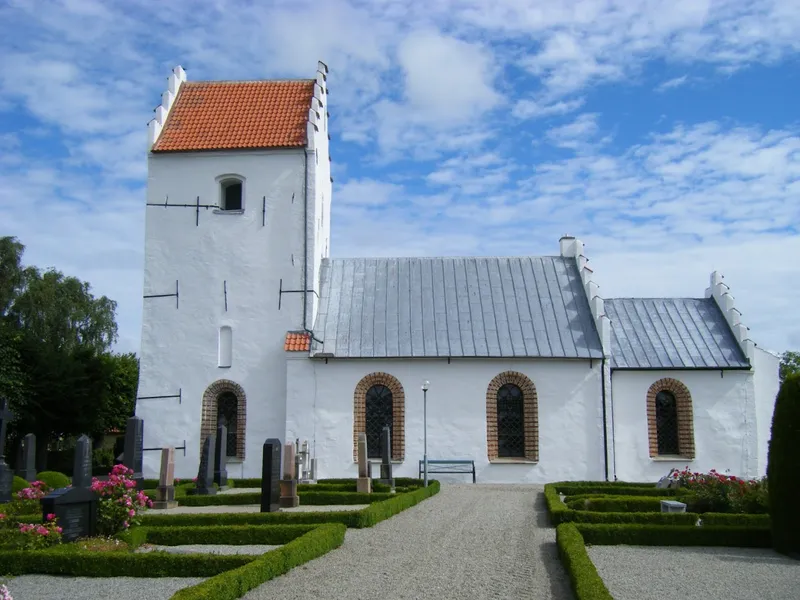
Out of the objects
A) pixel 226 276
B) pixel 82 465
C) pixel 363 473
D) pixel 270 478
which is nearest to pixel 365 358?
pixel 363 473

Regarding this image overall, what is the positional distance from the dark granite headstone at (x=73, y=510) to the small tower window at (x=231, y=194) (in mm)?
14395

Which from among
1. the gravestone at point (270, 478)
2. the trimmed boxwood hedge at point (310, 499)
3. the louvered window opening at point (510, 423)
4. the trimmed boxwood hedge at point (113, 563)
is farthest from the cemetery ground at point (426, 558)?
the louvered window opening at point (510, 423)

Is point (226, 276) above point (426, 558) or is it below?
above

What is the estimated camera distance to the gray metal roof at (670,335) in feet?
76.8

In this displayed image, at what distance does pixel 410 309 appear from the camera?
24.5m

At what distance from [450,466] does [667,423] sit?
679 centimetres

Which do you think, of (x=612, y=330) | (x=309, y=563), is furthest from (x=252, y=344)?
(x=309, y=563)

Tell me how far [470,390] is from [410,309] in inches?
134

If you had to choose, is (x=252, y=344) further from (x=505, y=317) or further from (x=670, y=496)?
(x=670, y=496)

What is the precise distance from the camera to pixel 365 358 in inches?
898

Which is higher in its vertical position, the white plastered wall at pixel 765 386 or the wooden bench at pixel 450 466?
the white plastered wall at pixel 765 386

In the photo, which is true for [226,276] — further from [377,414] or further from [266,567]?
[266,567]

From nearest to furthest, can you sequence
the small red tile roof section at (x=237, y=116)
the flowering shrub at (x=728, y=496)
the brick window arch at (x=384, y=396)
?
the flowering shrub at (x=728, y=496) → the brick window arch at (x=384, y=396) → the small red tile roof section at (x=237, y=116)

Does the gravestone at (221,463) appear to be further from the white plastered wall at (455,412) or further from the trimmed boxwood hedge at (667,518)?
the trimmed boxwood hedge at (667,518)
